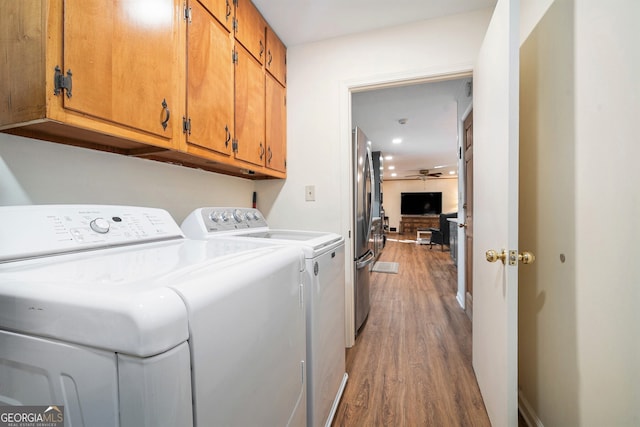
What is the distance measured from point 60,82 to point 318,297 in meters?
1.12

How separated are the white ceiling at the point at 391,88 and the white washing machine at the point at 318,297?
1408 mm

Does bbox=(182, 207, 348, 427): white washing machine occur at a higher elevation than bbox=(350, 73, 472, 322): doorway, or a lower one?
lower

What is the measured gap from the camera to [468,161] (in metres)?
2.59

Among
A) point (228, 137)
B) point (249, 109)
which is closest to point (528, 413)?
point (228, 137)

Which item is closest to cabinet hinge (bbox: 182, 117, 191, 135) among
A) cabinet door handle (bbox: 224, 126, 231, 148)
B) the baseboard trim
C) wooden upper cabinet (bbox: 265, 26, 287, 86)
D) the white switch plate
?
cabinet door handle (bbox: 224, 126, 231, 148)

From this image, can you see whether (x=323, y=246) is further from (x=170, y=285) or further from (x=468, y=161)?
(x=468, y=161)

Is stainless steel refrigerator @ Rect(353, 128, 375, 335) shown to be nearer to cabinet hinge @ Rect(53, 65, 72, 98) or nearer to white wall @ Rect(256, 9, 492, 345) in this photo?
white wall @ Rect(256, 9, 492, 345)

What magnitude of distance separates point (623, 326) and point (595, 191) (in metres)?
0.42

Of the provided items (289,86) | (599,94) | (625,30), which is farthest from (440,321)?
(289,86)

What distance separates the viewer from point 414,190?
10.4 metres

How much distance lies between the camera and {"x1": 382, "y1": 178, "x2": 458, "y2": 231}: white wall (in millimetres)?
9953

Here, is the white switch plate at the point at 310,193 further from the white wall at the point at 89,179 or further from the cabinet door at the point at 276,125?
the white wall at the point at 89,179

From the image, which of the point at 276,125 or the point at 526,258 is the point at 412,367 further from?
the point at 276,125

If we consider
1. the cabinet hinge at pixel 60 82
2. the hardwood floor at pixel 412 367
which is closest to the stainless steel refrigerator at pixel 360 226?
the hardwood floor at pixel 412 367
